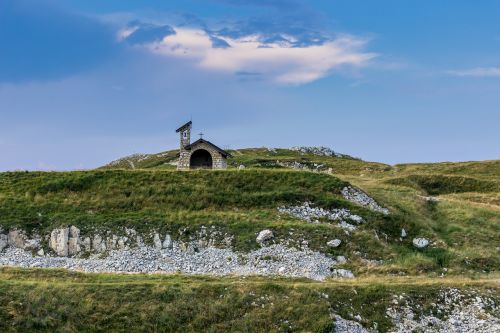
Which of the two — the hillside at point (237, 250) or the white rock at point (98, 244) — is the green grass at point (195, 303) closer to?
the hillside at point (237, 250)

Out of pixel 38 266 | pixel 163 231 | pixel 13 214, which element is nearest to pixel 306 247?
pixel 163 231

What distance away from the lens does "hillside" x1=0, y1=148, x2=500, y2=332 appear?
31.4 m

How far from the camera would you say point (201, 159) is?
74938 mm

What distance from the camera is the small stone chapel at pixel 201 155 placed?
236 feet

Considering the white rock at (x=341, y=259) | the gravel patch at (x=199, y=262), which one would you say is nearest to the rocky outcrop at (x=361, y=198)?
the white rock at (x=341, y=259)

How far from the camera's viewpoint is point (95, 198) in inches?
2138

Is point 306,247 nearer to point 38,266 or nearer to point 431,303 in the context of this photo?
point 431,303

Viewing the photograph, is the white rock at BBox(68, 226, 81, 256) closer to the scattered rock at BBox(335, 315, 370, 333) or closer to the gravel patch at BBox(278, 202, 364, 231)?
the gravel patch at BBox(278, 202, 364, 231)

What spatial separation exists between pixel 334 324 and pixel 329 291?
121 inches

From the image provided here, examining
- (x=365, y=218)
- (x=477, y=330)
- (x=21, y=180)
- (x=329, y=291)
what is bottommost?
(x=477, y=330)

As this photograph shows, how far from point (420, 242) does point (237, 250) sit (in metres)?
18.6

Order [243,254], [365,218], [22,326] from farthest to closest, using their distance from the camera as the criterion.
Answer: [365,218] < [243,254] < [22,326]

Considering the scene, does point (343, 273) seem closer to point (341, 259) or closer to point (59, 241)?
point (341, 259)

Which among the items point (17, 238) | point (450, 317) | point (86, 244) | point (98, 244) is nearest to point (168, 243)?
point (98, 244)
